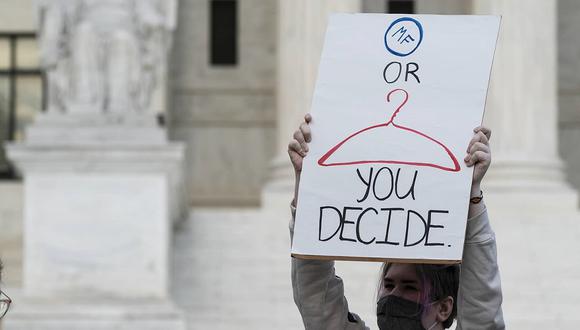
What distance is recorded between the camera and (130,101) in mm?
20125

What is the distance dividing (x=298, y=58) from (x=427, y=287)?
21612mm

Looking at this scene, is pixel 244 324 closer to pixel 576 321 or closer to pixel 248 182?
pixel 576 321

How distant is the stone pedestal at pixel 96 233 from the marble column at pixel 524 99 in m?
8.47

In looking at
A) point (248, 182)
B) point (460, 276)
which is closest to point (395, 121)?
point (460, 276)

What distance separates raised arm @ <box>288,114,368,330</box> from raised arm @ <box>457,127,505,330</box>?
0.48 meters

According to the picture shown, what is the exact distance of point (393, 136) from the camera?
5.50 m

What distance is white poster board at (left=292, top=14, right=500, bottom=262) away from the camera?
533 centimetres

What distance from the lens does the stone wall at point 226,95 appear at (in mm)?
33375

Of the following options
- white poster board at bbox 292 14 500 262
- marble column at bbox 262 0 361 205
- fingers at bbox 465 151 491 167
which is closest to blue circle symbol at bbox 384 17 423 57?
white poster board at bbox 292 14 500 262

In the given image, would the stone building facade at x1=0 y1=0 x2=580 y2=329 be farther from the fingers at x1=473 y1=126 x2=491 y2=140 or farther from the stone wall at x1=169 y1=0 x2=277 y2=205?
the fingers at x1=473 y1=126 x2=491 y2=140

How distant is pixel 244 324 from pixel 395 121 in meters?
14.6

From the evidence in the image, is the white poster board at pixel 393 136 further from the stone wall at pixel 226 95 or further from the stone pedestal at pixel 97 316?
the stone wall at pixel 226 95

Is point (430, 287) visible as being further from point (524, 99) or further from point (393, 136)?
point (524, 99)

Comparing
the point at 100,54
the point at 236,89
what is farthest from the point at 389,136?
the point at 236,89
